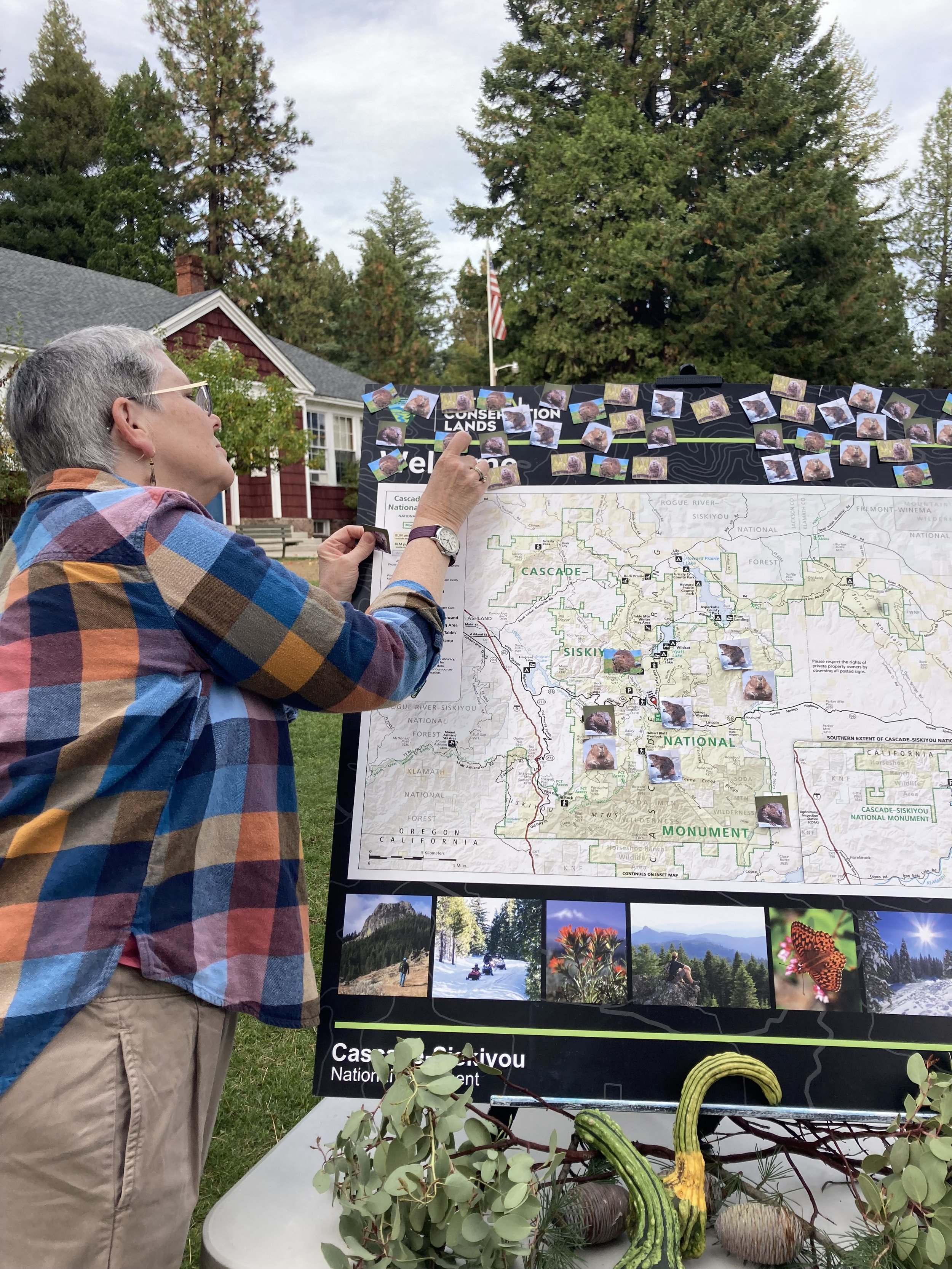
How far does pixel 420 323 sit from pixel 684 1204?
3901 centimetres

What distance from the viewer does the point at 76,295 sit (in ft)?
61.4

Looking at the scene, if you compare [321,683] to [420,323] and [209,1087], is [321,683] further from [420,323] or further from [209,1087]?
[420,323]

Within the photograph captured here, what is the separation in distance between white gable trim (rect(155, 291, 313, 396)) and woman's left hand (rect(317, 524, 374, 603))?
16.2 m

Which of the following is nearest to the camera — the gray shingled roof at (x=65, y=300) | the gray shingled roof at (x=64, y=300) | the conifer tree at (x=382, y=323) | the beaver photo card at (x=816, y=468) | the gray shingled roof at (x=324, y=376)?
the beaver photo card at (x=816, y=468)

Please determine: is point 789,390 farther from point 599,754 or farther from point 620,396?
point 599,754

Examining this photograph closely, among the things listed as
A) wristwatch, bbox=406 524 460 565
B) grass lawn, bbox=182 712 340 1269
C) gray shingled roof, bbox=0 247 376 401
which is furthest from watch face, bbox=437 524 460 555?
gray shingled roof, bbox=0 247 376 401

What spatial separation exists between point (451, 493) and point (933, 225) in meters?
29.0

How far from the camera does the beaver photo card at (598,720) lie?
188cm

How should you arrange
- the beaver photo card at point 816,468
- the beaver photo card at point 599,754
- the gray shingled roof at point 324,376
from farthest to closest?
1. the gray shingled roof at point 324,376
2. the beaver photo card at point 816,468
3. the beaver photo card at point 599,754

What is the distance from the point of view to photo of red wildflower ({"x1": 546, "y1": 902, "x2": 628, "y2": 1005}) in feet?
5.77

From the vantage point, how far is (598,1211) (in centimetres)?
160

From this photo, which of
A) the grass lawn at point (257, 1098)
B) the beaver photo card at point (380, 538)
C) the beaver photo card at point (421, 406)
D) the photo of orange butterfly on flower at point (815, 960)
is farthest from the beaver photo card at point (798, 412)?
the grass lawn at point (257, 1098)

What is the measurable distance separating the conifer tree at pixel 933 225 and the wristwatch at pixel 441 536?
2584 centimetres

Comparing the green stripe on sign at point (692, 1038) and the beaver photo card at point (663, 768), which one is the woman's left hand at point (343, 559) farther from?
the green stripe on sign at point (692, 1038)
